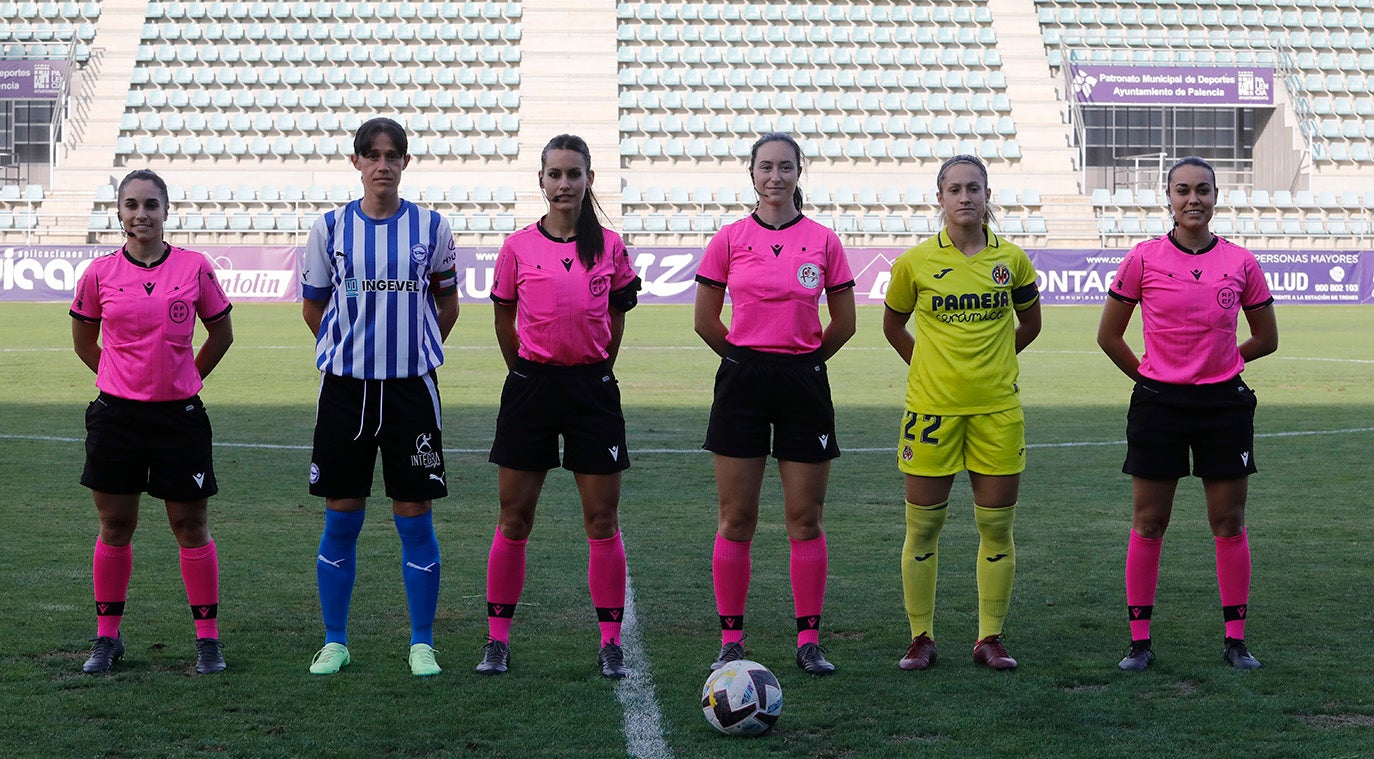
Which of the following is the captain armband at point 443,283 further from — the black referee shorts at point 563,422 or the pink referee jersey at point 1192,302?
the pink referee jersey at point 1192,302

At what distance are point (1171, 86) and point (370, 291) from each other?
125 feet

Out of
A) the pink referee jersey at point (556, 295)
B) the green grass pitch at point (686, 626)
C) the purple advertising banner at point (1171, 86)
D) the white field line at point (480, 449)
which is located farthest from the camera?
the purple advertising banner at point (1171, 86)

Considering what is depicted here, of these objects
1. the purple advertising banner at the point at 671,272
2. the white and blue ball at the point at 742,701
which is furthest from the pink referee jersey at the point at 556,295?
the purple advertising banner at the point at 671,272

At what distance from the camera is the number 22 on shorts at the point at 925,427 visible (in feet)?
17.6

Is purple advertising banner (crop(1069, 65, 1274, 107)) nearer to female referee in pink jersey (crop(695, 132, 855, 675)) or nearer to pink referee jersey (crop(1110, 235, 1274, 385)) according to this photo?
pink referee jersey (crop(1110, 235, 1274, 385))

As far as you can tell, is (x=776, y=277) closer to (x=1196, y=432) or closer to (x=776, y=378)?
(x=776, y=378)

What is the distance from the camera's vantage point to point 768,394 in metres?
5.29

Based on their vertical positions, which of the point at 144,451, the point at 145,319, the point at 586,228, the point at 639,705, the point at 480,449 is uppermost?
the point at 586,228

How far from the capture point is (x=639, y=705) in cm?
485

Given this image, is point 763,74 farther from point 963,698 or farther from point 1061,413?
point 963,698

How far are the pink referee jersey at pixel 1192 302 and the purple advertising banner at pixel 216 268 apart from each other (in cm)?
2567

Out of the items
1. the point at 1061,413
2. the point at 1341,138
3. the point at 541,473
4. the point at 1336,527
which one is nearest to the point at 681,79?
the point at 1341,138

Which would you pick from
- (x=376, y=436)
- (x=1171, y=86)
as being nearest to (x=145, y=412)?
(x=376, y=436)

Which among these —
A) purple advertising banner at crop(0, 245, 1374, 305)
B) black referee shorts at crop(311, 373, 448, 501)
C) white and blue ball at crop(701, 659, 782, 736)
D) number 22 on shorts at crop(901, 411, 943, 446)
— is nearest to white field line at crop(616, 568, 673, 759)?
white and blue ball at crop(701, 659, 782, 736)
